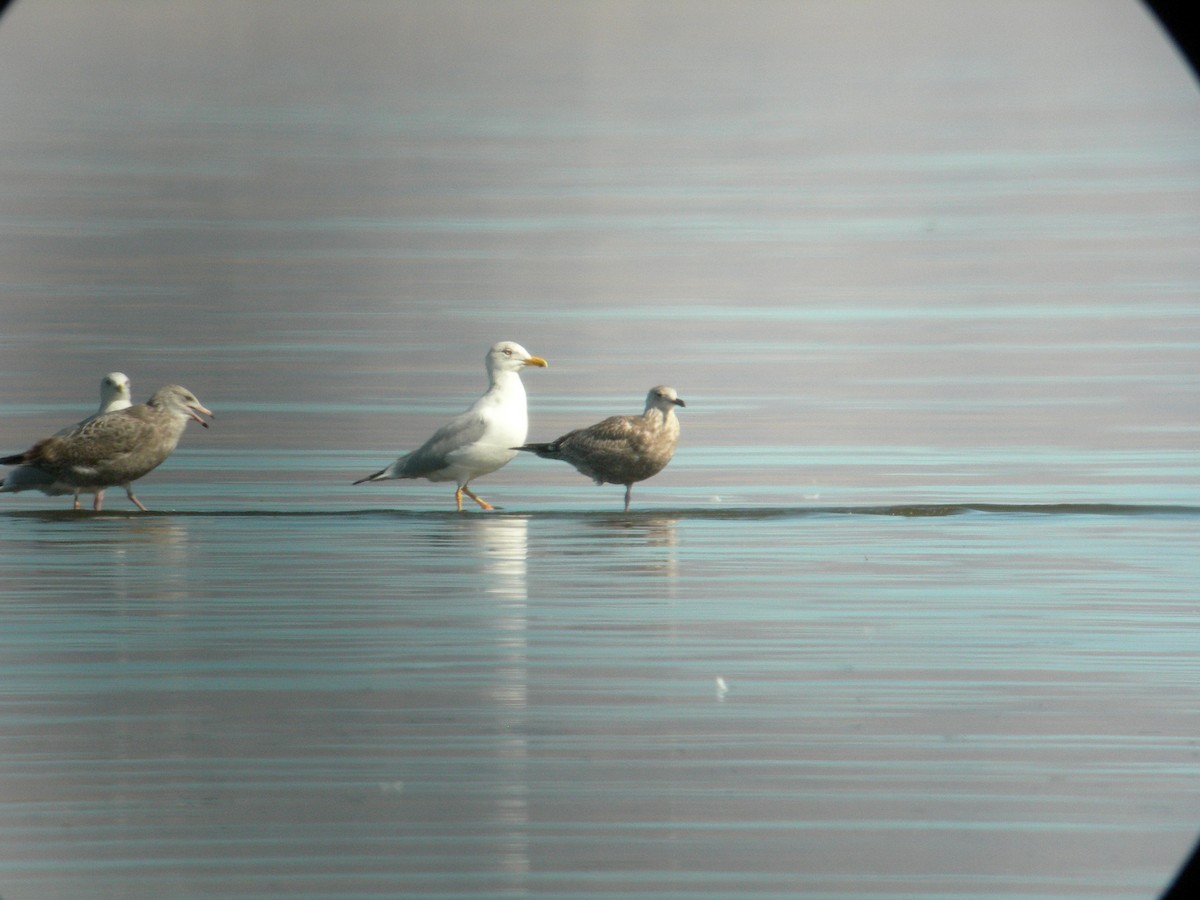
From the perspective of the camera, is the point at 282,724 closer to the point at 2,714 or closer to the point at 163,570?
the point at 2,714

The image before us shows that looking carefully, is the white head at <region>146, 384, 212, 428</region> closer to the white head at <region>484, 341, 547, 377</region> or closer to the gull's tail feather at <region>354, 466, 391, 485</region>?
the gull's tail feather at <region>354, 466, 391, 485</region>

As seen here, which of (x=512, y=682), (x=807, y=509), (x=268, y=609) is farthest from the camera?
(x=807, y=509)

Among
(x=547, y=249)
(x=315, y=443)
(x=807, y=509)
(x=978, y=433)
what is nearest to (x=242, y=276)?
(x=547, y=249)

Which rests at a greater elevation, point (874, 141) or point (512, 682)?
point (874, 141)

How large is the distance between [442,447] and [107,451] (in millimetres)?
1676

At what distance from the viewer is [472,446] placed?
37.1ft

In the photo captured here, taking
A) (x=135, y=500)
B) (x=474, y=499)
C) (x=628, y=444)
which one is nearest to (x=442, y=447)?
(x=474, y=499)

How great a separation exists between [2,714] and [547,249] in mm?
13045

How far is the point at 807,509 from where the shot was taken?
10.6 metres

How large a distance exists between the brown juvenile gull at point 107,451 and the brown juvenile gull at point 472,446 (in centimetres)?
104

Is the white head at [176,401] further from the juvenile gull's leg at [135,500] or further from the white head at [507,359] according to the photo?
the white head at [507,359]

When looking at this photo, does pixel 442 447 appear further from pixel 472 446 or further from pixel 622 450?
pixel 622 450

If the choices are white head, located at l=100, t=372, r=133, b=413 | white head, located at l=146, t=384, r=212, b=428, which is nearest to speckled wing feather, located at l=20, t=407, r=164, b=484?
white head, located at l=146, t=384, r=212, b=428

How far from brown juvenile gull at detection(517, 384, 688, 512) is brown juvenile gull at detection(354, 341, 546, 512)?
0.15 m
